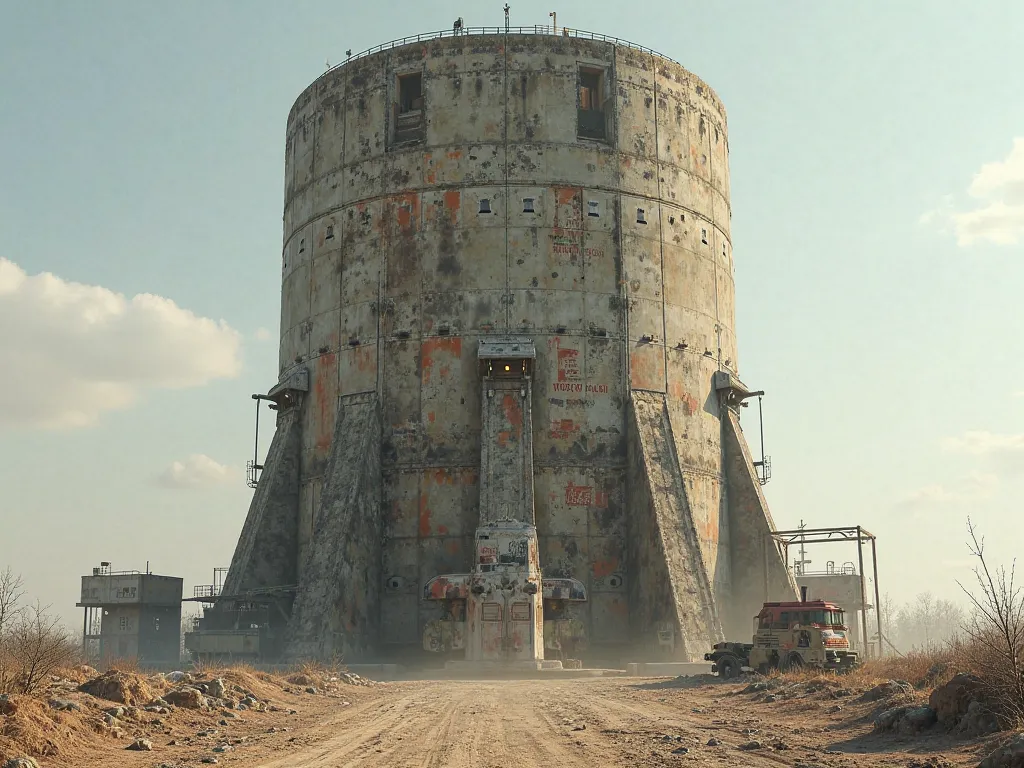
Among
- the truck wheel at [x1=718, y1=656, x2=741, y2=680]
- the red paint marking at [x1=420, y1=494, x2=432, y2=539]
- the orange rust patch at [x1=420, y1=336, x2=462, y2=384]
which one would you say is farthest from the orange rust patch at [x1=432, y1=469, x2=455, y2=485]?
the truck wheel at [x1=718, y1=656, x2=741, y2=680]

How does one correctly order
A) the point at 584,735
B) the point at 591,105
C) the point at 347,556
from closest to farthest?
the point at 584,735, the point at 347,556, the point at 591,105

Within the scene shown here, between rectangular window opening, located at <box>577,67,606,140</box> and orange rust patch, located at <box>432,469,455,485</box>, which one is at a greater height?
rectangular window opening, located at <box>577,67,606,140</box>

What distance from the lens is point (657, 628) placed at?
104ft

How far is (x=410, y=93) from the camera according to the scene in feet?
125

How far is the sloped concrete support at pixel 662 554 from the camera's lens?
3134cm

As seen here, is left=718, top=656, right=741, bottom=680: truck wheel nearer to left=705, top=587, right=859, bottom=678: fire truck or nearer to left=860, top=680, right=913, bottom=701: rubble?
left=705, top=587, right=859, bottom=678: fire truck

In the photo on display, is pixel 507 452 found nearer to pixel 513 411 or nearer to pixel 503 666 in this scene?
pixel 513 411

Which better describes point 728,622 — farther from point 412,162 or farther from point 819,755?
point 819,755

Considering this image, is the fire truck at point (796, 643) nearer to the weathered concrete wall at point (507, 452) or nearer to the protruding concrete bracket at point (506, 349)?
the weathered concrete wall at point (507, 452)

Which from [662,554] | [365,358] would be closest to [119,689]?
[662,554]

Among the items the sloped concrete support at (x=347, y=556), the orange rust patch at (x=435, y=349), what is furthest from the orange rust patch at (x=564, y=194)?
the sloped concrete support at (x=347, y=556)

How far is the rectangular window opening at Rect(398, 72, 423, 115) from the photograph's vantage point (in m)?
37.6

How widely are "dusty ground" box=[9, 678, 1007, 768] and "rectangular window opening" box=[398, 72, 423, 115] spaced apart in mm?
22648

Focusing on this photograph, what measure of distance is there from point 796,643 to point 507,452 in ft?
36.0
